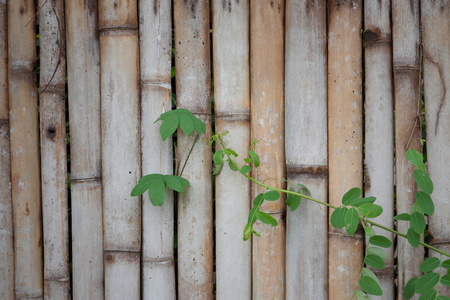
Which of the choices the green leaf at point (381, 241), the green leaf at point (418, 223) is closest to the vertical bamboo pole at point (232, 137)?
the green leaf at point (381, 241)

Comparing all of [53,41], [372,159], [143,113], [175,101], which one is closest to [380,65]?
[372,159]

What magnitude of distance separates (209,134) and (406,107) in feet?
2.47

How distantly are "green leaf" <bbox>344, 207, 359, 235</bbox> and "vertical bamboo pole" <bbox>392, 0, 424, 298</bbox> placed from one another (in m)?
0.30

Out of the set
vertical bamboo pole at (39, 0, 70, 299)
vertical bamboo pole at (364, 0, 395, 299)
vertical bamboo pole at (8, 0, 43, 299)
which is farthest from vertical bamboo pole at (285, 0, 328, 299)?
vertical bamboo pole at (8, 0, 43, 299)

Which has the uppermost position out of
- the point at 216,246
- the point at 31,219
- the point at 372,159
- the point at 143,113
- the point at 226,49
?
the point at 226,49

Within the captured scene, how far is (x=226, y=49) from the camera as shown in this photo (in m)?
1.48

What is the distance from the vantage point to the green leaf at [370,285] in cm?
126

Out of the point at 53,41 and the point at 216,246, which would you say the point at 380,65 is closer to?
the point at 216,246

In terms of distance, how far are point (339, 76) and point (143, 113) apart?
0.77m

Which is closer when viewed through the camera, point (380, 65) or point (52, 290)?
point (380, 65)

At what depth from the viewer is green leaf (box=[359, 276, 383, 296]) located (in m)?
1.26

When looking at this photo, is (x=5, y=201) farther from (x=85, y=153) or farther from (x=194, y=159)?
(x=194, y=159)

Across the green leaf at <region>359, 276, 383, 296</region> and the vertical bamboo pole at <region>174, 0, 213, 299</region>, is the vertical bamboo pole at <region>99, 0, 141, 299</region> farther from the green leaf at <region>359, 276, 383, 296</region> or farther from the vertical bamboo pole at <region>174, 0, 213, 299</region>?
the green leaf at <region>359, 276, 383, 296</region>

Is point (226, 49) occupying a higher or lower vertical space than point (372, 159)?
higher
